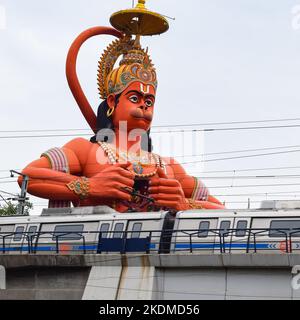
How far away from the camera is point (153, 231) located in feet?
91.2

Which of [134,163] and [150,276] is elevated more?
[134,163]

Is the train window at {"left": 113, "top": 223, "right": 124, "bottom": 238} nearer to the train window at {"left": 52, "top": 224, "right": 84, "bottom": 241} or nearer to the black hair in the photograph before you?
the train window at {"left": 52, "top": 224, "right": 84, "bottom": 241}

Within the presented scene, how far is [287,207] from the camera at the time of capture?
29594 millimetres

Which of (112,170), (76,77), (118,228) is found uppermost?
(76,77)

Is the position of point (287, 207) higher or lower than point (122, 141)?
lower

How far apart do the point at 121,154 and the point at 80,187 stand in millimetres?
3026

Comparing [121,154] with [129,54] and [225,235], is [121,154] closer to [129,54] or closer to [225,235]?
[129,54]

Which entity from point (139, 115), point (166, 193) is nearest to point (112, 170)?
point (166, 193)

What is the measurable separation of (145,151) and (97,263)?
11.4 meters

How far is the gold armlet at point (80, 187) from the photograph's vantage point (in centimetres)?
3450
